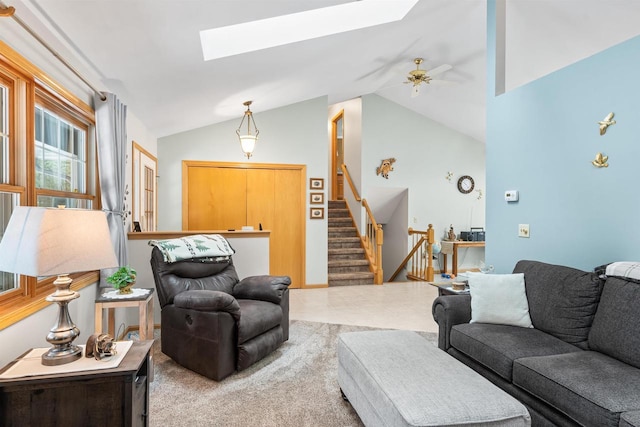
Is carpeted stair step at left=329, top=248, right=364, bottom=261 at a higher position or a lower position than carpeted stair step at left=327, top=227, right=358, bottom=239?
lower

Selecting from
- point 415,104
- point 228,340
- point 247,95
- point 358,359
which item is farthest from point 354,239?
point 358,359

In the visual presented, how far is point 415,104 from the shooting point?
24.2ft

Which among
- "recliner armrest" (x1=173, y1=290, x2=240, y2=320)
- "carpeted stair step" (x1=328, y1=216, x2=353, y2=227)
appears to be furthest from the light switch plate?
"carpeted stair step" (x1=328, y1=216, x2=353, y2=227)

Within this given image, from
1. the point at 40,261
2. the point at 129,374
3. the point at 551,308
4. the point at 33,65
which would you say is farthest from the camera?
the point at 551,308

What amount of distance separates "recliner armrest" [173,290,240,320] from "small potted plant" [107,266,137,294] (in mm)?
394

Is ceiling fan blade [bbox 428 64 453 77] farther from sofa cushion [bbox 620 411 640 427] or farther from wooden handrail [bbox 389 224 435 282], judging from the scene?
sofa cushion [bbox 620 411 640 427]

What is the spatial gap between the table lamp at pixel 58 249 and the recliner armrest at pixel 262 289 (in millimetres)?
1789

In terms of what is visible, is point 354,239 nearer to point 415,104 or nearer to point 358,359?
point 415,104

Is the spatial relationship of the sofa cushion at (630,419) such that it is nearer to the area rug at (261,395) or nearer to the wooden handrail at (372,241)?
the area rug at (261,395)

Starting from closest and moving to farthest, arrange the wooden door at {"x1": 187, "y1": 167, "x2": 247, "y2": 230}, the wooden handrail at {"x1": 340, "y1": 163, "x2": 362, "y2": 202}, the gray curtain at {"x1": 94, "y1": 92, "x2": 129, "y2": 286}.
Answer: the gray curtain at {"x1": 94, "y1": 92, "x2": 129, "y2": 286}, the wooden door at {"x1": 187, "y1": 167, "x2": 247, "y2": 230}, the wooden handrail at {"x1": 340, "y1": 163, "x2": 362, "y2": 202}

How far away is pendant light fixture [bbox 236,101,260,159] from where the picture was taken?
5.30 meters

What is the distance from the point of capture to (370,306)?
5191mm

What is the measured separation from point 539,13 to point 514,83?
2.84 ft

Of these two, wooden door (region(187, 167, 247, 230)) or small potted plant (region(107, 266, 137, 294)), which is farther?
wooden door (region(187, 167, 247, 230))
